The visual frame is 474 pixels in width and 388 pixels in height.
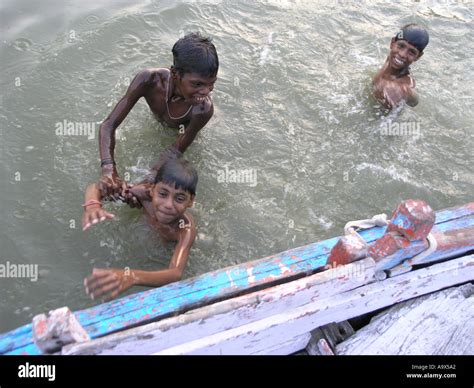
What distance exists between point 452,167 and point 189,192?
2747 mm

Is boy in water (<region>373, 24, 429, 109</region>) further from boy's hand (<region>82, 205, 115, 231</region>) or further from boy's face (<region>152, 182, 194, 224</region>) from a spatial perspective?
boy's hand (<region>82, 205, 115, 231</region>)

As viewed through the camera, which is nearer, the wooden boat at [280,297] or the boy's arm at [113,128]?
the wooden boat at [280,297]

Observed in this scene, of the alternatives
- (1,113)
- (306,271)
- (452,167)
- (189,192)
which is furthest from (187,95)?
(452,167)

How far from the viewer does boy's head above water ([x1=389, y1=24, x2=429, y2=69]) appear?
442cm

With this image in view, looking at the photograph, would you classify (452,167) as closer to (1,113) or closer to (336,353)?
(336,353)

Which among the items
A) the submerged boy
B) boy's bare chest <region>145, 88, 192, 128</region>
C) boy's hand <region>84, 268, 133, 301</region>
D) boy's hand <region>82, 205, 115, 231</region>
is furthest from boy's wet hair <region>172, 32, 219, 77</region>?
boy's hand <region>84, 268, 133, 301</region>

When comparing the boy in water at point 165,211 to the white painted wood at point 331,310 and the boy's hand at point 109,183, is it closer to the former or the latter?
the boy's hand at point 109,183

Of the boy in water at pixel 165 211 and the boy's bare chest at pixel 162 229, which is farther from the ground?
the boy in water at pixel 165 211

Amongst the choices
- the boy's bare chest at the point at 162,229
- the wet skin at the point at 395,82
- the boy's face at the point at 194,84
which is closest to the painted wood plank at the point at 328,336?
the boy's bare chest at the point at 162,229

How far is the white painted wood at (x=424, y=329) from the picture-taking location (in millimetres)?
2369
